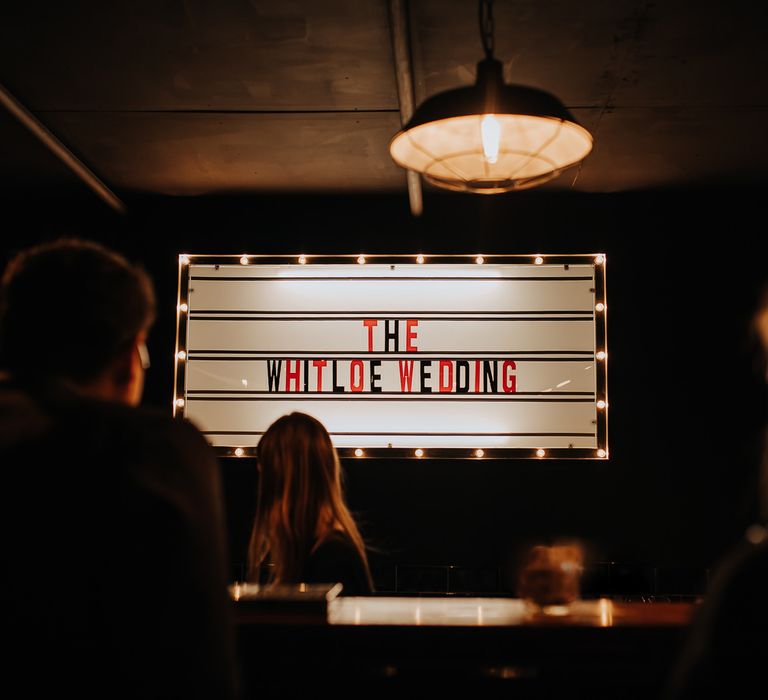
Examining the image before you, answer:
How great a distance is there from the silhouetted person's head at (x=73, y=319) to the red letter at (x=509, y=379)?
12.2 ft

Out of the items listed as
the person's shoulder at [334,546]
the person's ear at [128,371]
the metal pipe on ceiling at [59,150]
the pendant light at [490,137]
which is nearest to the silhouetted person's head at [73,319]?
the person's ear at [128,371]

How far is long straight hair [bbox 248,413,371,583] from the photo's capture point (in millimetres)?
2988

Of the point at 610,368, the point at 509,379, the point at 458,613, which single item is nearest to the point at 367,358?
the point at 509,379

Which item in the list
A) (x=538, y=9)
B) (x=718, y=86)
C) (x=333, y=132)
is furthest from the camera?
(x=333, y=132)

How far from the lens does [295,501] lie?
122 inches

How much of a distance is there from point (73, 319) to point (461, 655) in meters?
1.33

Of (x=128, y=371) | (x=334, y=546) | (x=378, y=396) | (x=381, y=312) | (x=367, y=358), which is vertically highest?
(x=381, y=312)

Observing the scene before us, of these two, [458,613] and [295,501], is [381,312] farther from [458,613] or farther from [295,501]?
[458,613]

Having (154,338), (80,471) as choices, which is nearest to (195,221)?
(154,338)

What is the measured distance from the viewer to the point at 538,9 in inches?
119

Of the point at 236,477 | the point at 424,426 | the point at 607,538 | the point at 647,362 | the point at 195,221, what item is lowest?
the point at 607,538

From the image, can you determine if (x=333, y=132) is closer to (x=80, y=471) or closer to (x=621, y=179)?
(x=621, y=179)

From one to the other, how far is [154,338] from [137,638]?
428cm

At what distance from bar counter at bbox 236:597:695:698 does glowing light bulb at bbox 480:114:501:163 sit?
137 centimetres
